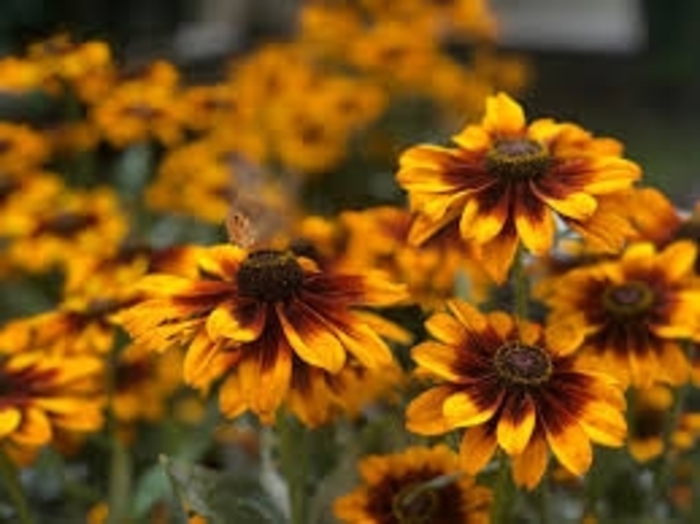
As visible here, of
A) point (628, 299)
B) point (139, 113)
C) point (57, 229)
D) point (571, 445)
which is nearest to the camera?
point (571, 445)

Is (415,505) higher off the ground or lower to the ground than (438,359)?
lower

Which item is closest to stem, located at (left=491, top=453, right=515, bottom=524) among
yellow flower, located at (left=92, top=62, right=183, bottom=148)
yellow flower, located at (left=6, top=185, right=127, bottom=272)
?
yellow flower, located at (left=6, top=185, right=127, bottom=272)

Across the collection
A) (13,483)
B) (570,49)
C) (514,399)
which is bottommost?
(570,49)

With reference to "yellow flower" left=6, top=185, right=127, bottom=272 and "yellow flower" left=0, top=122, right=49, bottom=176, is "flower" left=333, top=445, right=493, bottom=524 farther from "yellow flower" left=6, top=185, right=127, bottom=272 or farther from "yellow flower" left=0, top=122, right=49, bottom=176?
"yellow flower" left=0, top=122, right=49, bottom=176

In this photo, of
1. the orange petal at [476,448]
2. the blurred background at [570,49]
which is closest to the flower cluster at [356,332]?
the orange petal at [476,448]

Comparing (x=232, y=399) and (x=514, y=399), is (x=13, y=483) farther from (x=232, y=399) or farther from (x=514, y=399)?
(x=514, y=399)

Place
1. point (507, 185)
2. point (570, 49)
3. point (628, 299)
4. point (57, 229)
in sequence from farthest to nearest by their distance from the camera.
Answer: point (570, 49)
point (57, 229)
point (628, 299)
point (507, 185)

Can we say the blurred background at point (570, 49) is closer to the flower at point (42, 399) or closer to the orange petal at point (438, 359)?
the flower at point (42, 399)

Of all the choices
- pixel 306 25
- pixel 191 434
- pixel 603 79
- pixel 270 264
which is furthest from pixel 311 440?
pixel 603 79

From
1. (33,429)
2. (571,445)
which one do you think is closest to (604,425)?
(571,445)
